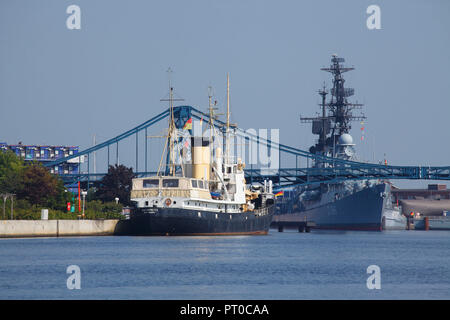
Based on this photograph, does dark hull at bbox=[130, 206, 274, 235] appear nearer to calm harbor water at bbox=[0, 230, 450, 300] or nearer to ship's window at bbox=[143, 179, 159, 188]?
ship's window at bbox=[143, 179, 159, 188]

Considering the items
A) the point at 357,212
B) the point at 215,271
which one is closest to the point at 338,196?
the point at 357,212

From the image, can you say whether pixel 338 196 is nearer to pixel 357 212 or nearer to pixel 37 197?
pixel 357 212

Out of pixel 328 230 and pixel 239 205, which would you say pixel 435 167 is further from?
pixel 239 205

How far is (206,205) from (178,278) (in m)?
44.2

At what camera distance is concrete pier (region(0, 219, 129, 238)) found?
85.0 m

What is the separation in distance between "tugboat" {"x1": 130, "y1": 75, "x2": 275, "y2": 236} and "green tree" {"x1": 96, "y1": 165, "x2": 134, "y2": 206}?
2004cm

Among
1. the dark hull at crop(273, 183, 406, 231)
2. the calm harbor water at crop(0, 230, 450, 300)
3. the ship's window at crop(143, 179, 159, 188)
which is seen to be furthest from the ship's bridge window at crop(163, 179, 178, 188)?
the dark hull at crop(273, 183, 406, 231)

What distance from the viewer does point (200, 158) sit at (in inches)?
3895

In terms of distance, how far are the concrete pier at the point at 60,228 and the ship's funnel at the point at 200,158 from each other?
8.68m

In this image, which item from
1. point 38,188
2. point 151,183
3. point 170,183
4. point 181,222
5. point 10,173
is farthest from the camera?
point 10,173

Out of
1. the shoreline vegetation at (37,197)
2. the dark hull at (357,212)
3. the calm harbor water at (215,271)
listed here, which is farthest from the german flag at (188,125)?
the calm harbor water at (215,271)

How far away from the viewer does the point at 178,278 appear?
1960 inches

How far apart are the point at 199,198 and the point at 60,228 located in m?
13.1
